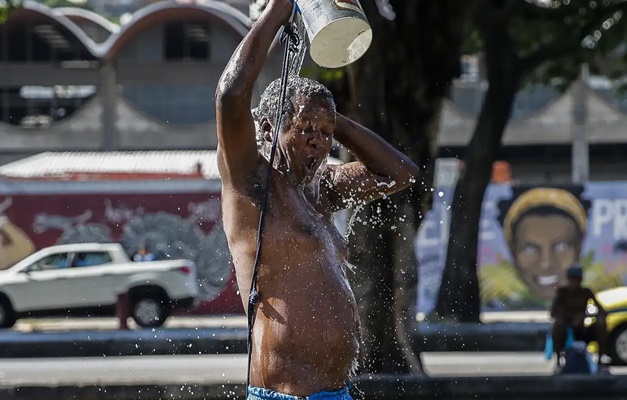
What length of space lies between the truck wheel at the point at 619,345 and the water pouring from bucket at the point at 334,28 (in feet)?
37.6

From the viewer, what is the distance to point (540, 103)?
125ft

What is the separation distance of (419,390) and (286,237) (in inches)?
173

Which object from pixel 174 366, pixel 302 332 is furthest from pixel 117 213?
pixel 302 332

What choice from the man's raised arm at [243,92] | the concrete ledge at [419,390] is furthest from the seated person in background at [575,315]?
the man's raised arm at [243,92]

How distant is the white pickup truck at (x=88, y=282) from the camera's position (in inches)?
708

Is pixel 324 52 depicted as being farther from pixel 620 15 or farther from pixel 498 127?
pixel 620 15

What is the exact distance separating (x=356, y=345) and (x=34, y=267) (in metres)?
15.8

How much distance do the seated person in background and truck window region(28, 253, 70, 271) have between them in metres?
9.16

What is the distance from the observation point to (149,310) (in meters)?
17.7

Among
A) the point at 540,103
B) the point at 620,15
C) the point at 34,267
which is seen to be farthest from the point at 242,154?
the point at 540,103

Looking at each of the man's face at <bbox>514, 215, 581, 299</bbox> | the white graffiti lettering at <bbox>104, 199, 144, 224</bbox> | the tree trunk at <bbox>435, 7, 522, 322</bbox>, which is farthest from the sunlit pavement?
the tree trunk at <bbox>435, 7, 522, 322</bbox>

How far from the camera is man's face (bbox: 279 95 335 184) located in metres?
3.29

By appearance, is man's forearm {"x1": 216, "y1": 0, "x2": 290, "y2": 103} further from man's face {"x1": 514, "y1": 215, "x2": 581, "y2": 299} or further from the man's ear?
man's face {"x1": 514, "y1": 215, "x2": 581, "y2": 299}

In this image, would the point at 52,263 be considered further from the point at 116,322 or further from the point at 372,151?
the point at 372,151
